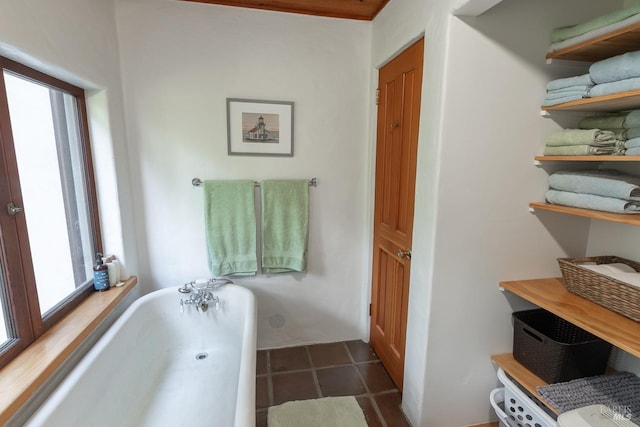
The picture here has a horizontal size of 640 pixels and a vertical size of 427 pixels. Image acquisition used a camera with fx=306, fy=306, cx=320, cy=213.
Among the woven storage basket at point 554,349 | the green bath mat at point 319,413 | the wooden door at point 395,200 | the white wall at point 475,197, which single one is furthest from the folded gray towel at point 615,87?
the green bath mat at point 319,413

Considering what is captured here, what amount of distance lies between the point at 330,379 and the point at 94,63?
2.41 m

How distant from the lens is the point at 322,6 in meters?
2.06

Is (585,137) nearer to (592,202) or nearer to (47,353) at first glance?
(592,202)

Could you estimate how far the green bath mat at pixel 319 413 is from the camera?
5.77ft

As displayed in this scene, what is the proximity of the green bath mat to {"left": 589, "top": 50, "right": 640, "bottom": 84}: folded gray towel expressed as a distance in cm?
203

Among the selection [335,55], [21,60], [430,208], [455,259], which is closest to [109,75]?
[21,60]

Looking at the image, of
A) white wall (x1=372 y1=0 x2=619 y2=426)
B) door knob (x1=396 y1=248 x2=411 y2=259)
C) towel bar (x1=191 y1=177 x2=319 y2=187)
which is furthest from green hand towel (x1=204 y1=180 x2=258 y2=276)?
white wall (x1=372 y1=0 x2=619 y2=426)

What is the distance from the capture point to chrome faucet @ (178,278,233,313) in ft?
6.70

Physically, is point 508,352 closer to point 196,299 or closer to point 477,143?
point 477,143

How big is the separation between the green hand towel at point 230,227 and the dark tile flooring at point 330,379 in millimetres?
736

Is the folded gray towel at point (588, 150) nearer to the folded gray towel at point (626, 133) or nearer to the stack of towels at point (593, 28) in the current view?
the folded gray towel at point (626, 133)

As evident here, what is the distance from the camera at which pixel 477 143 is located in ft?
4.79

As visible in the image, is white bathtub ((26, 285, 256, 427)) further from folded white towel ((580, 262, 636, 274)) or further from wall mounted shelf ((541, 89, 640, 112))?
wall mounted shelf ((541, 89, 640, 112))

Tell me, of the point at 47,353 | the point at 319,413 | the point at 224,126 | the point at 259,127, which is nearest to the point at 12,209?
the point at 47,353
